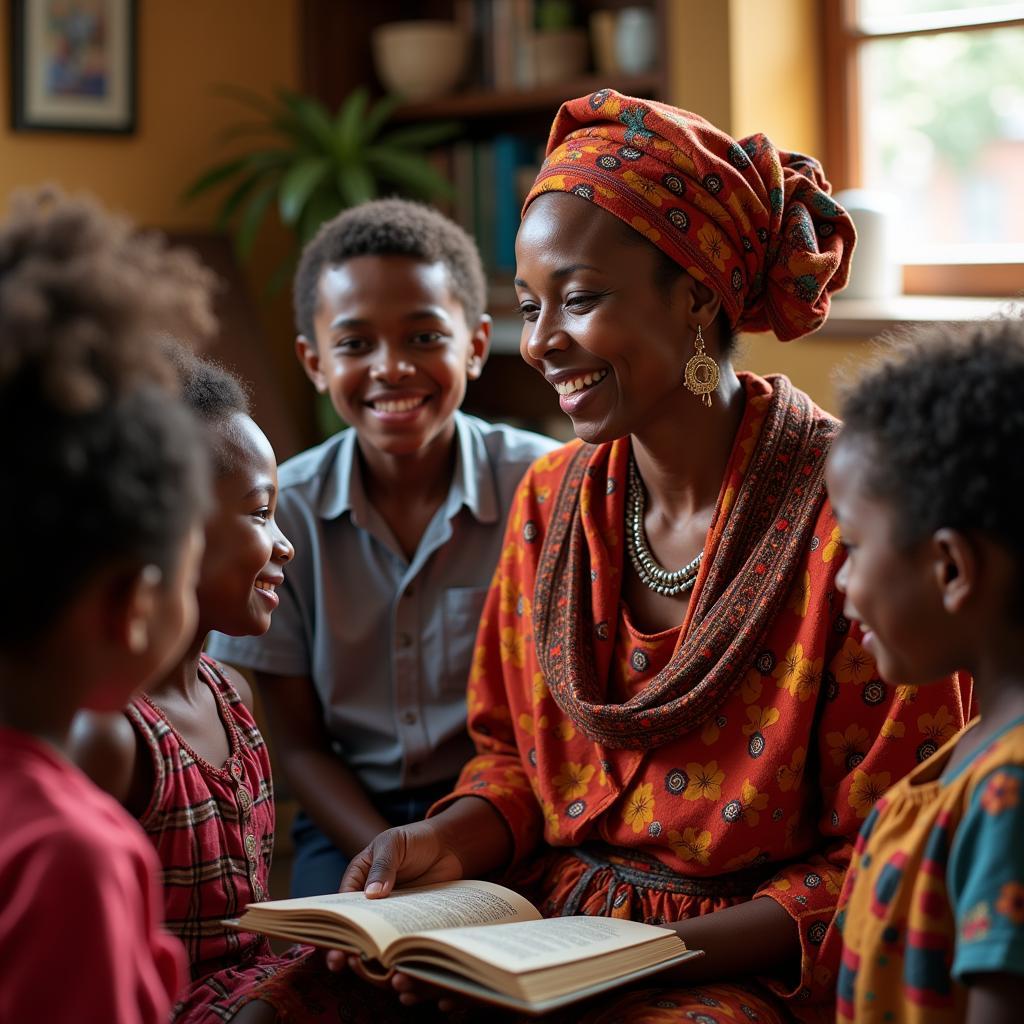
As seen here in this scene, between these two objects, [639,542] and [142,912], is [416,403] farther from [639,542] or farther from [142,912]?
[142,912]

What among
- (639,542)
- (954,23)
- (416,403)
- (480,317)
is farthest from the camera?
(954,23)

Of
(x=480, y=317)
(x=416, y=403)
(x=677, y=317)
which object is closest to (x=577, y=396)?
(x=677, y=317)

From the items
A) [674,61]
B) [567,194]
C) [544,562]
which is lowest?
[544,562]

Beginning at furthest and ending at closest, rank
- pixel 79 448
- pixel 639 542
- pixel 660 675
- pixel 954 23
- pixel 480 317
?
pixel 954 23, pixel 480 317, pixel 639 542, pixel 660 675, pixel 79 448

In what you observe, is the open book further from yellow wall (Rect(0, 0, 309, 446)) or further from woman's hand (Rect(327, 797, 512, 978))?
yellow wall (Rect(0, 0, 309, 446))

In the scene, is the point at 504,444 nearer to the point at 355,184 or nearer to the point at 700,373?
the point at 700,373

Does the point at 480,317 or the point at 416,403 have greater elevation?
the point at 480,317

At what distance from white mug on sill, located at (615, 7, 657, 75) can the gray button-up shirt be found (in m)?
1.60

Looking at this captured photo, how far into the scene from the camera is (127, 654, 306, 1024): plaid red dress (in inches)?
56.0

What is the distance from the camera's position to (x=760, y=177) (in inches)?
65.1

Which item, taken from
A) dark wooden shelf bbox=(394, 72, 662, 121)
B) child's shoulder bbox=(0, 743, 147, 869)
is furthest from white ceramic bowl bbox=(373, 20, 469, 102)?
child's shoulder bbox=(0, 743, 147, 869)

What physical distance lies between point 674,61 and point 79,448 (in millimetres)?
2508

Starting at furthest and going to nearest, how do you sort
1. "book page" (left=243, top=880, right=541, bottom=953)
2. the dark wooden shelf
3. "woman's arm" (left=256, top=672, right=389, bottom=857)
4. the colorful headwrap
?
1. the dark wooden shelf
2. "woman's arm" (left=256, top=672, right=389, bottom=857)
3. the colorful headwrap
4. "book page" (left=243, top=880, right=541, bottom=953)

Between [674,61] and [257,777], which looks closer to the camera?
[257,777]
